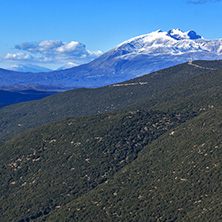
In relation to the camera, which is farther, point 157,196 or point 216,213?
point 157,196

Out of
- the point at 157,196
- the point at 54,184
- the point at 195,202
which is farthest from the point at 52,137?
the point at 195,202

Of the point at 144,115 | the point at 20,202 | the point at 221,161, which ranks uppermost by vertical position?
the point at 144,115

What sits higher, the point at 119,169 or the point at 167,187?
the point at 119,169

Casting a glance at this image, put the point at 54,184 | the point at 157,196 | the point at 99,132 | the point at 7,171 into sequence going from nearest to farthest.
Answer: the point at 157,196 → the point at 54,184 → the point at 7,171 → the point at 99,132

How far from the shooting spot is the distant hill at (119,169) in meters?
86.2

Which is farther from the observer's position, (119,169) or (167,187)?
(119,169)

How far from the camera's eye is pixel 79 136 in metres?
131

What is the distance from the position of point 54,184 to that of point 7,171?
2076 cm

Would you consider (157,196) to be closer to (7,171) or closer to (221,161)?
(221,161)

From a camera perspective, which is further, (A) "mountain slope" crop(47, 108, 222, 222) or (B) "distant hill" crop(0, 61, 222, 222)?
(B) "distant hill" crop(0, 61, 222, 222)

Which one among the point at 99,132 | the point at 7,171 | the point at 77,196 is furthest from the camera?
the point at 99,132

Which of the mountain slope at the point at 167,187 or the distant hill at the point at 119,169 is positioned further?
the distant hill at the point at 119,169

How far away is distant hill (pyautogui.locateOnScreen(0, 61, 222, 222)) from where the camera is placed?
86.2 m

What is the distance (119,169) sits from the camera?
110m
